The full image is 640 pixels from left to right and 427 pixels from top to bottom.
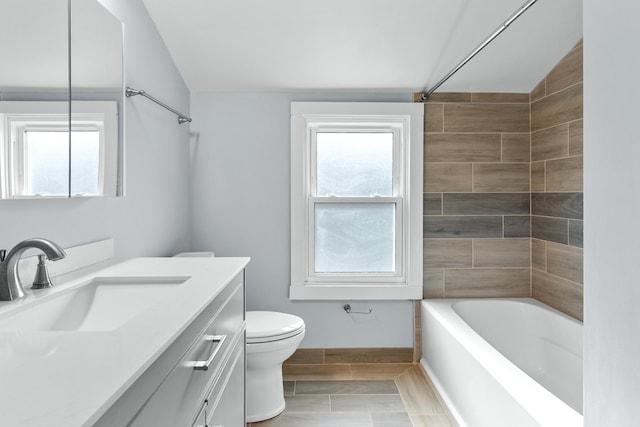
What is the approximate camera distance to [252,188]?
3039 millimetres

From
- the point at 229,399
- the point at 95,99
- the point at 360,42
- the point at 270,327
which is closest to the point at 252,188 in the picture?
the point at 270,327

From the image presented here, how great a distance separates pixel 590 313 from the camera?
1.10 meters

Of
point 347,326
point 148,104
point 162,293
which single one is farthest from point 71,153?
point 347,326

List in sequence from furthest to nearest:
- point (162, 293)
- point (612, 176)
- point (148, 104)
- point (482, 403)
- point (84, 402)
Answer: point (148, 104) → point (482, 403) → point (162, 293) → point (612, 176) → point (84, 402)

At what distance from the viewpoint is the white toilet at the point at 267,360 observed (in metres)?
2.27

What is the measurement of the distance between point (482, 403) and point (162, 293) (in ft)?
4.71

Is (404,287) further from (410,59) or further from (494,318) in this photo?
(410,59)

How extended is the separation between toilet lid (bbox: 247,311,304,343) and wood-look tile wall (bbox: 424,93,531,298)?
107 cm

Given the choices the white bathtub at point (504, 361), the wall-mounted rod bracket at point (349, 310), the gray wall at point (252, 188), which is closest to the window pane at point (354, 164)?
the gray wall at point (252, 188)

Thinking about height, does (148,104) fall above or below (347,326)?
above

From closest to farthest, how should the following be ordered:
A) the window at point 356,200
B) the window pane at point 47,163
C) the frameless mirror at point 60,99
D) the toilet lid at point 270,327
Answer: the frameless mirror at point 60,99 < the window pane at point 47,163 < the toilet lid at point 270,327 < the window at point 356,200

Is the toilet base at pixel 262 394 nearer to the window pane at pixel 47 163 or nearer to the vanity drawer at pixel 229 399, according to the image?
the vanity drawer at pixel 229 399

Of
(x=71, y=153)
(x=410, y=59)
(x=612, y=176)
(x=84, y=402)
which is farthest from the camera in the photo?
(x=410, y=59)

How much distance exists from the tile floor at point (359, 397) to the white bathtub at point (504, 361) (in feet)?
0.38
